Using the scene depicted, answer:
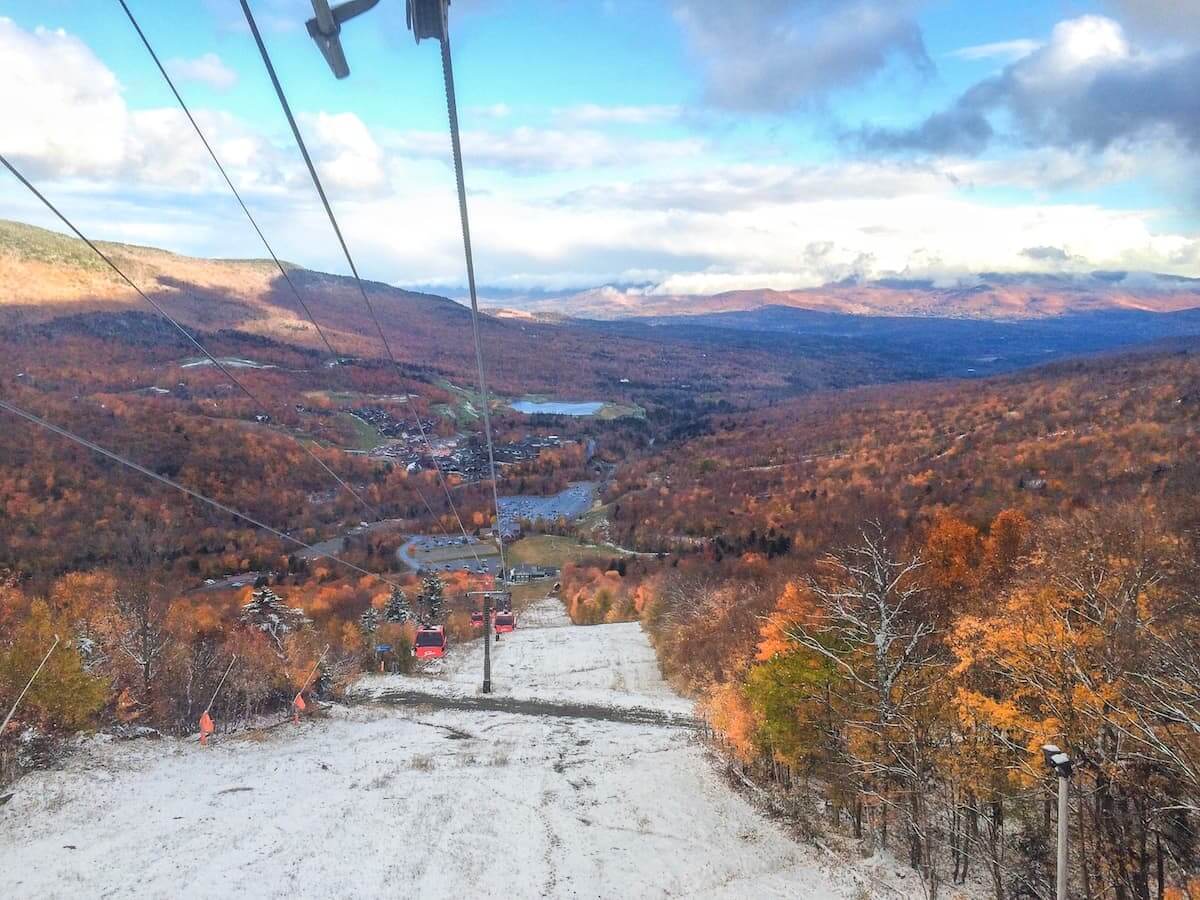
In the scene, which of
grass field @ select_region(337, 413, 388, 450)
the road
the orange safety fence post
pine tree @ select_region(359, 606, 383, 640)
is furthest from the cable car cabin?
grass field @ select_region(337, 413, 388, 450)

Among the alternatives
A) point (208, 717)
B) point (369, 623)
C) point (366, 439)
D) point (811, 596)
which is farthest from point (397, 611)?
point (366, 439)

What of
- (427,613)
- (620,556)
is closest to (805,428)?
(620,556)

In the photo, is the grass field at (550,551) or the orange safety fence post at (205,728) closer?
the orange safety fence post at (205,728)

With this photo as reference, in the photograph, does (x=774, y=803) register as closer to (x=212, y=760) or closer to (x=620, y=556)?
(x=212, y=760)

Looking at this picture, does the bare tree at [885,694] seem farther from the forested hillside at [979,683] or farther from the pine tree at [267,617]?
the pine tree at [267,617]

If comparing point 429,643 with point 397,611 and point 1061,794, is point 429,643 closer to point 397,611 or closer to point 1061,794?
point 397,611

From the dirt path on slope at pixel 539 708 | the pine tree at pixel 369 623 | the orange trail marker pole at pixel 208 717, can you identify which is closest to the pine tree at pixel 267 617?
the pine tree at pixel 369 623
